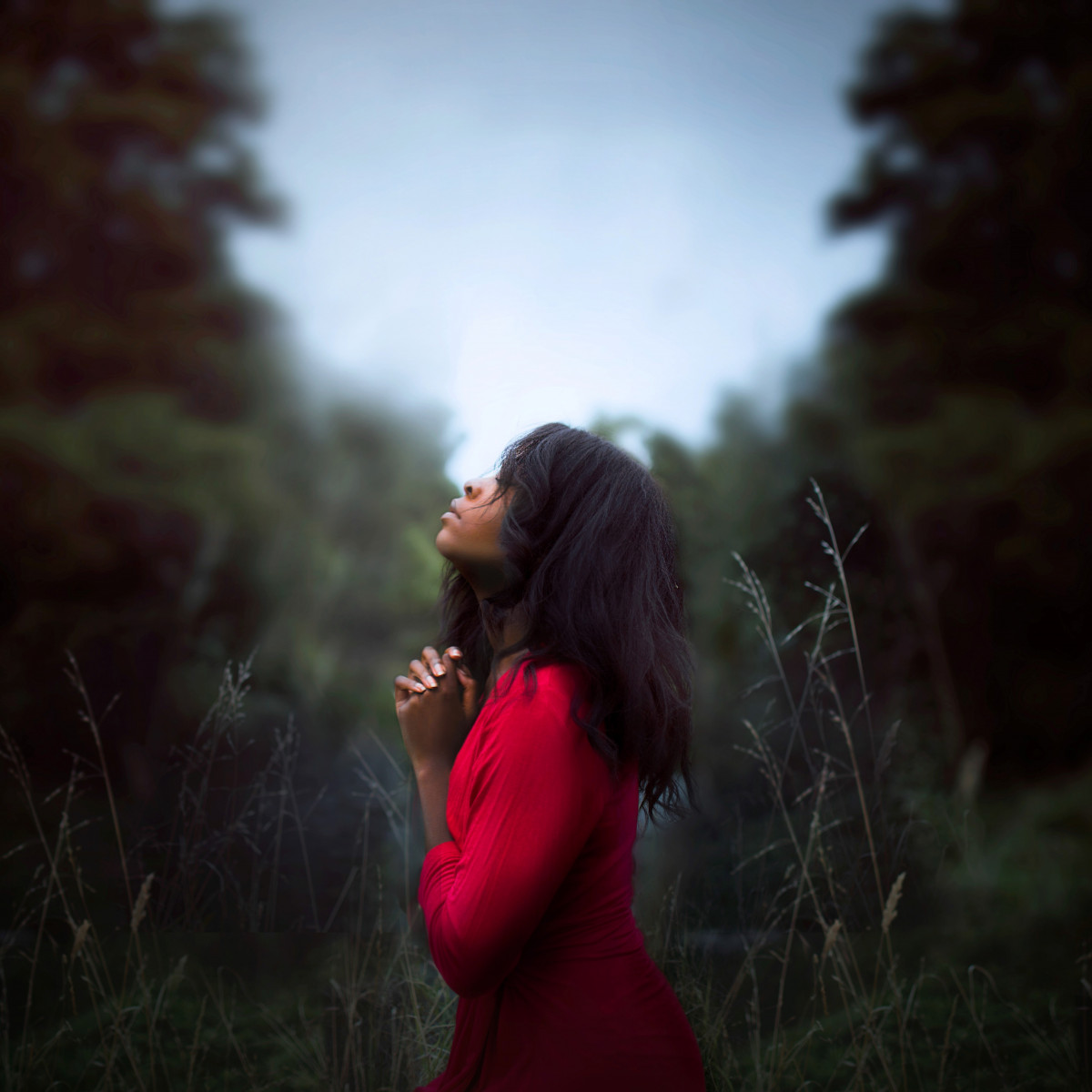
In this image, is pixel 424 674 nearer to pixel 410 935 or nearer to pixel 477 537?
pixel 477 537

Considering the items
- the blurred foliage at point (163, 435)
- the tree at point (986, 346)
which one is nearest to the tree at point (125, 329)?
the blurred foliage at point (163, 435)

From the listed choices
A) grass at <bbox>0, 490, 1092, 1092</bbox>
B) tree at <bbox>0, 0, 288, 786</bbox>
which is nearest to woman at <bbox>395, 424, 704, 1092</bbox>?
grass at <bbox>0, 490, 1092, 1092</bbox>

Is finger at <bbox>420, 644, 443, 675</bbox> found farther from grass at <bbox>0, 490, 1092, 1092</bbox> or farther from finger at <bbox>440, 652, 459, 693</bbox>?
grass at <bbox>0, 490, 1092, 1092</bbox>

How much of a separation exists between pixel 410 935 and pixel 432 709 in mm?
675

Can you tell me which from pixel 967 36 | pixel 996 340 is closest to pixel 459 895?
pixel 996 340

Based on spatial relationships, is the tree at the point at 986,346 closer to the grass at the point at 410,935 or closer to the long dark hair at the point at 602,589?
the grass at the point at 410,935

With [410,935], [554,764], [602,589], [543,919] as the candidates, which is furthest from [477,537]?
[410,935]

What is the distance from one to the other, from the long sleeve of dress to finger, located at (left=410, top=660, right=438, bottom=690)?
0.14 meters

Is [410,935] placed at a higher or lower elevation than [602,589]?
lower

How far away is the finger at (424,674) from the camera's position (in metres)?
0.77

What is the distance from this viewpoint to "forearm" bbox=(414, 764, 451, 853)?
0.72 metres

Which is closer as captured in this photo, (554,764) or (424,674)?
(554,764)

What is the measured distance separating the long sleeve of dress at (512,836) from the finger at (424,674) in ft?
0.45

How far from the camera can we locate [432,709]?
775 millimetres
